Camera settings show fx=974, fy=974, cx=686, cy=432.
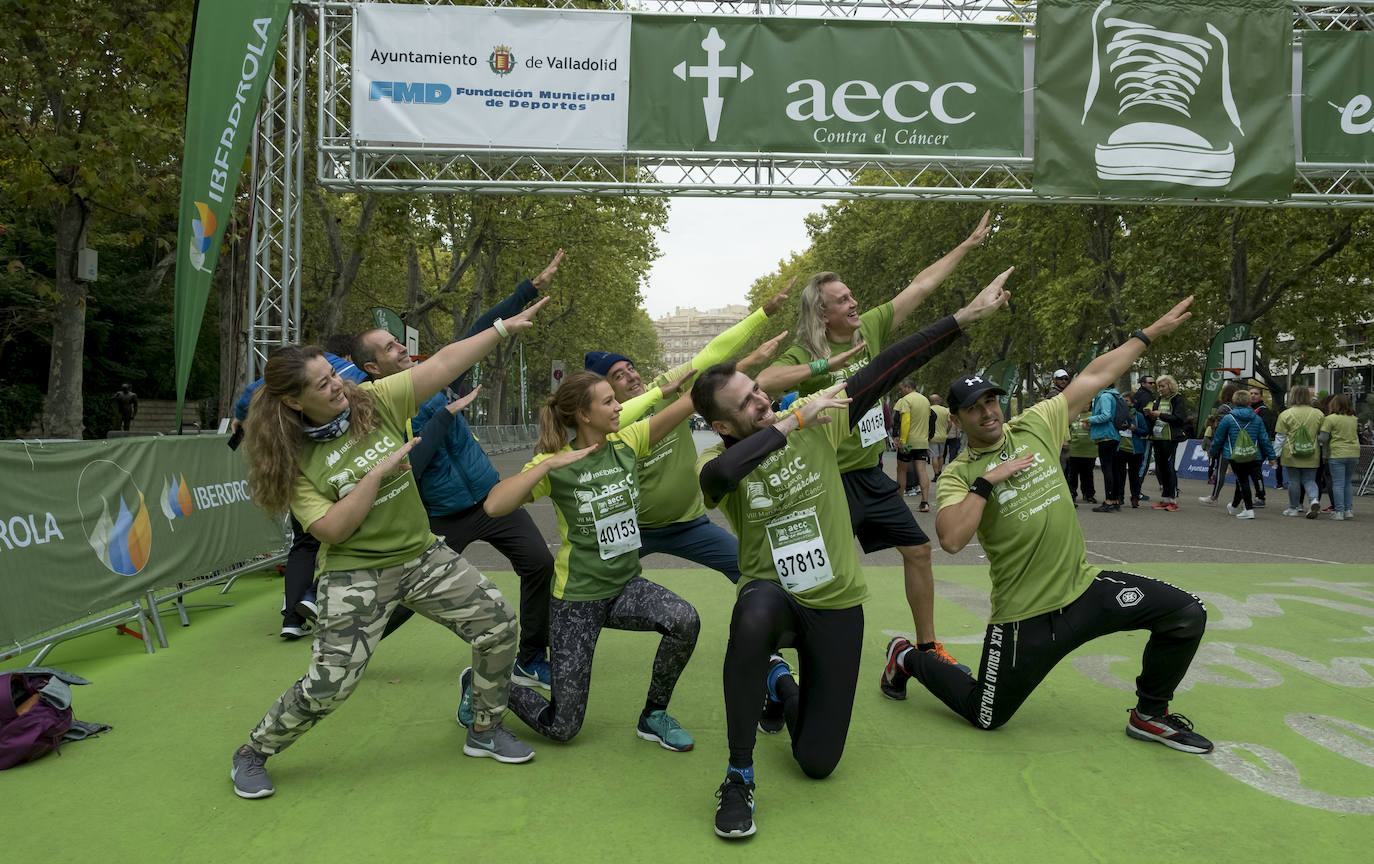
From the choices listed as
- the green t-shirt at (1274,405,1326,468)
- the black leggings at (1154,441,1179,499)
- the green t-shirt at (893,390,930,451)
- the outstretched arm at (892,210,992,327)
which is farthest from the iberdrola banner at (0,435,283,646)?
the green t-shirt at (1274,405,1326,468)

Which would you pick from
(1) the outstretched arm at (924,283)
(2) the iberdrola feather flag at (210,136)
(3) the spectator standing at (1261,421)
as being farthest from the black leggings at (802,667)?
(3) the spectator standing at (1261,421)

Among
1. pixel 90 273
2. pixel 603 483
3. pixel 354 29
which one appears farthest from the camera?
pixel 90 273

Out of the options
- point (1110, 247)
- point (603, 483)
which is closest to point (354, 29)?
point (603, 483)

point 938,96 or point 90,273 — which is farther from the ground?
point 938,96

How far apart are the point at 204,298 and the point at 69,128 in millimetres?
11153

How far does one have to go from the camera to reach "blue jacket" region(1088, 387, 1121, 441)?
14.0 meters

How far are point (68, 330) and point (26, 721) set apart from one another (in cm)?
1475

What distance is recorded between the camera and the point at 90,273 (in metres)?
15.6

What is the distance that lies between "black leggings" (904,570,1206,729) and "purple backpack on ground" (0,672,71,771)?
4112mm

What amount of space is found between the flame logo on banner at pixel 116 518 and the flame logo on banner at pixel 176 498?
0.87 ft

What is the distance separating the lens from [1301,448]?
524 inches

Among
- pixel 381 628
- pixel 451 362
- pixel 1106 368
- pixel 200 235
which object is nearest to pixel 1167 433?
pixel 1106 368

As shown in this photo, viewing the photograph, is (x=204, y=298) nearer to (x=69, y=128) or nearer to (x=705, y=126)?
(x=705, y=126)

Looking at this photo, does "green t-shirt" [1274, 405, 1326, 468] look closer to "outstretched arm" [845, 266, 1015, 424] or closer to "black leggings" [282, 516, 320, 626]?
"outstretched arm" [845, 266, 1015, 424]
